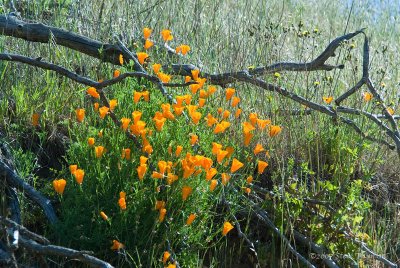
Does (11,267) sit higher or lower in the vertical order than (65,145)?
lower

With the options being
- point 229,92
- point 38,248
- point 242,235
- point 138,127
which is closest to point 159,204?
point 138,127

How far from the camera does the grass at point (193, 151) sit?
299cm

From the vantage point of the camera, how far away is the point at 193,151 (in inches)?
124

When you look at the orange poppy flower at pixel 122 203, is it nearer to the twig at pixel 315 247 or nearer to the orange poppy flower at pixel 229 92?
the orange poppy flower at pixel 229 92

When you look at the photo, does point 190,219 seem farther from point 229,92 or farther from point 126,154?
point 229,92

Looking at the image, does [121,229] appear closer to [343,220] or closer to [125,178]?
[125,178]

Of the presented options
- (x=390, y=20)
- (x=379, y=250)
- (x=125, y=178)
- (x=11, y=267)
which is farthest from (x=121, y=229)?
(x=390, y=20)

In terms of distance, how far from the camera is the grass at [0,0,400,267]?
9.80 feet

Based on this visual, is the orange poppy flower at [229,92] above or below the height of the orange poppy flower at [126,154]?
above

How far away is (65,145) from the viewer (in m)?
3.81

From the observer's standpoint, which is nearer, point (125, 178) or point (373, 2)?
point (125, 178)

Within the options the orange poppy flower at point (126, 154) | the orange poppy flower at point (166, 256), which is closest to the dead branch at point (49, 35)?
the orange poppy flower at point (126, 154)

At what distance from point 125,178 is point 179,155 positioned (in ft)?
0.82

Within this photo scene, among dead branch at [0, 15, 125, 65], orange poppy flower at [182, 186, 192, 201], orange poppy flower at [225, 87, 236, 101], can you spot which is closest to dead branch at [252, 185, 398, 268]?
orange poppy flower at [225, 87, 236, 101]
